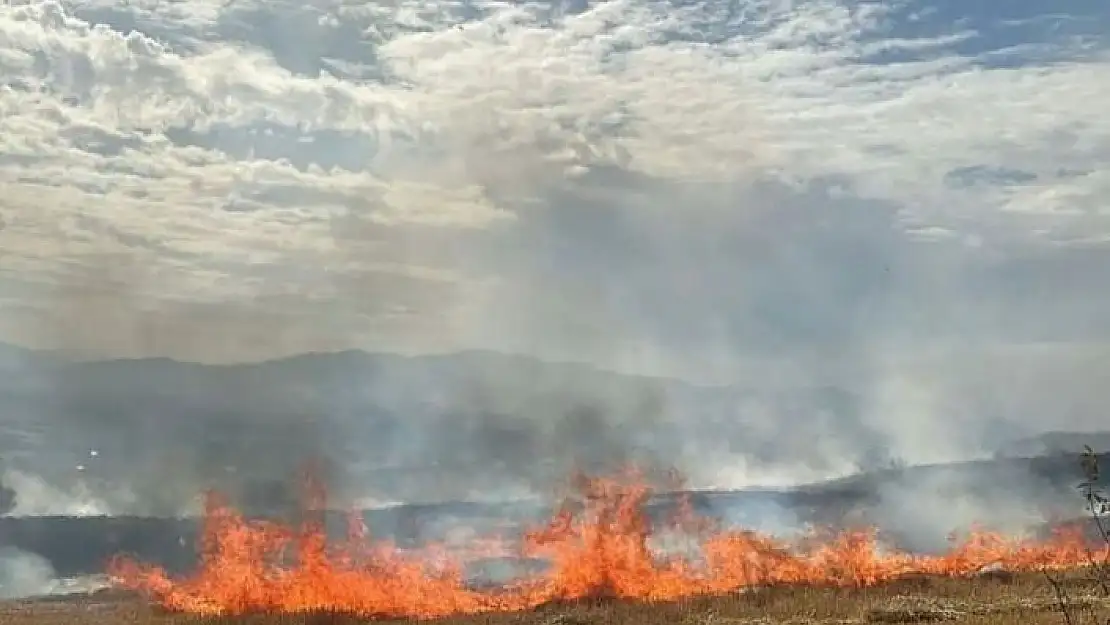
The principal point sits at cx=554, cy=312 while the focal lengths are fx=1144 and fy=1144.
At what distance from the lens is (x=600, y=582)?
39531mm

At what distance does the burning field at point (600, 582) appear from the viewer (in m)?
32.3

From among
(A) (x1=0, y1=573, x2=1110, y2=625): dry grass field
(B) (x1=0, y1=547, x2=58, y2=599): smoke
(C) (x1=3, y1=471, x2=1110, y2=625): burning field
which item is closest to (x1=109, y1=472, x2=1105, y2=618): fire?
(C) (x1=3, y1=471, x2=1110, y2=625): burning field

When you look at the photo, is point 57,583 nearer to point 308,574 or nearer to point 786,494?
point 308,574

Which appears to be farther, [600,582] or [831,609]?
[600,582]

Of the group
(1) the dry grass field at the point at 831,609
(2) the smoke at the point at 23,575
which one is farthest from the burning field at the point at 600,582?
(2) the smoke at the point at 23,575

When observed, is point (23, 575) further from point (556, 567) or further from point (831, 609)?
point (831, 609)

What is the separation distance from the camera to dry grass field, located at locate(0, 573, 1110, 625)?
2916 cm

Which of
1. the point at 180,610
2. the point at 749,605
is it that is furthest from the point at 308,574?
the point at 749,605

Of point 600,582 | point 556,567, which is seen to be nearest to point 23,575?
point 556,567

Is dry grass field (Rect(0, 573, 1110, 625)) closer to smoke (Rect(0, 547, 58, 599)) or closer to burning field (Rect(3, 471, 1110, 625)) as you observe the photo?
burning field (Rect(3, 471, 1110, 625))

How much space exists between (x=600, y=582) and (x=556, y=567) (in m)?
5.08

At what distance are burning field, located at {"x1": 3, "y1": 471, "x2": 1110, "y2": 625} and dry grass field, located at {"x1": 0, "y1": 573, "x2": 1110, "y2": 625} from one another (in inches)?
2.6

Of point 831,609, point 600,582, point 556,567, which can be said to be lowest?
point 556,567

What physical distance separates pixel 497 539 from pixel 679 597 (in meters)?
29.4
